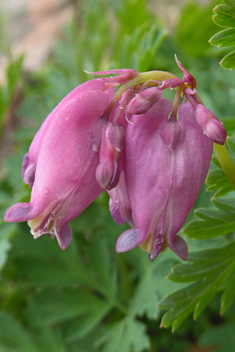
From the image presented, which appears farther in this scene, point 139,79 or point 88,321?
point 88,321

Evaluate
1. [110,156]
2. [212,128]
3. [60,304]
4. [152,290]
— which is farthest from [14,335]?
[212,128]

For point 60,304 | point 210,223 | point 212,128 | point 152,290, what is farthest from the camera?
point 60,304

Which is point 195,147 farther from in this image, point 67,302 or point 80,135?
point 67,302

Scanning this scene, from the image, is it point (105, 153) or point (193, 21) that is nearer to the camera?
point (105, 153)

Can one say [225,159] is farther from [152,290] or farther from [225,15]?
[152,290]

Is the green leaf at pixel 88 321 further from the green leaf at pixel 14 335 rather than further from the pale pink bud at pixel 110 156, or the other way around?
the pale pink bud at pixel 110 156

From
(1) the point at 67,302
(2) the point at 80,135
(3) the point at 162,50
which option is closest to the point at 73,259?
(1) the point at 67,302

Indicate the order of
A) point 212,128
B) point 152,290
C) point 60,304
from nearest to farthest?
point 212,128 → point 152,290 → point 60,304
